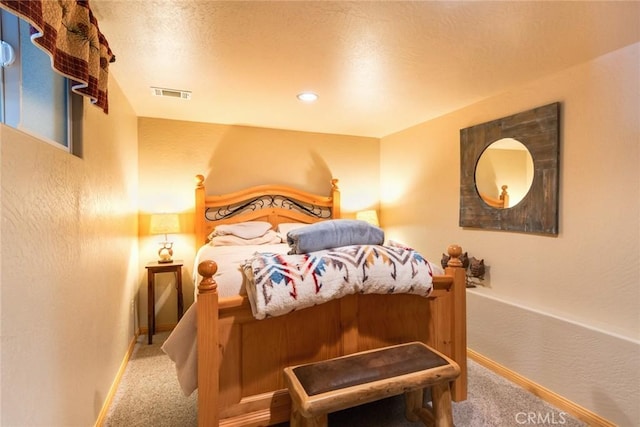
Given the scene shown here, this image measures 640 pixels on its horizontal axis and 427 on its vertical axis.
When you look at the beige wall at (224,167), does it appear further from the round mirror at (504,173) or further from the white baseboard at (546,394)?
the white baseboard at (546,394)

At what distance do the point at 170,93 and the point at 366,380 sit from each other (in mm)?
2452

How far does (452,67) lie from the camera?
2.05 metres

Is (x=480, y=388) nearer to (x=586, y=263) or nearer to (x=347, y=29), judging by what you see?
(x=586, y=263)

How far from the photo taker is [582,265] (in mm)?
1981

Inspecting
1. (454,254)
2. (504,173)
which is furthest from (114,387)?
(504,173)

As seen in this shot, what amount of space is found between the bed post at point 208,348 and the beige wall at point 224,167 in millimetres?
2154

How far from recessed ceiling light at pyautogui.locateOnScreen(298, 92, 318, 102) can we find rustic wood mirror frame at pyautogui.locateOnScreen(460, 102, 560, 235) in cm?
141

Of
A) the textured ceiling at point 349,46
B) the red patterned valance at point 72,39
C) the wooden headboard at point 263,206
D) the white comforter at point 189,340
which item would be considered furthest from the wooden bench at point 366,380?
the wooden headboard at point 263,206

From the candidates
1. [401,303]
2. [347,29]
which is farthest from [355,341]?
[347,29]

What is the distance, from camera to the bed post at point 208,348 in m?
1.32

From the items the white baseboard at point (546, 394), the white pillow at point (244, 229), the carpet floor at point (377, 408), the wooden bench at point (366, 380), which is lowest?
the carpet floor at point (377, 408)

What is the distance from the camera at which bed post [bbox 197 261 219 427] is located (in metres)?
1.32

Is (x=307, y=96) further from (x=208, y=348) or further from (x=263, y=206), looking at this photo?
(x=208, y=348)

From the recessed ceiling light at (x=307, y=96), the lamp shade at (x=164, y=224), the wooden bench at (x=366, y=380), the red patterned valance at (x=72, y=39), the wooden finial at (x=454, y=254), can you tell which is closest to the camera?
the red patterned valance at (x=72, y=39)
